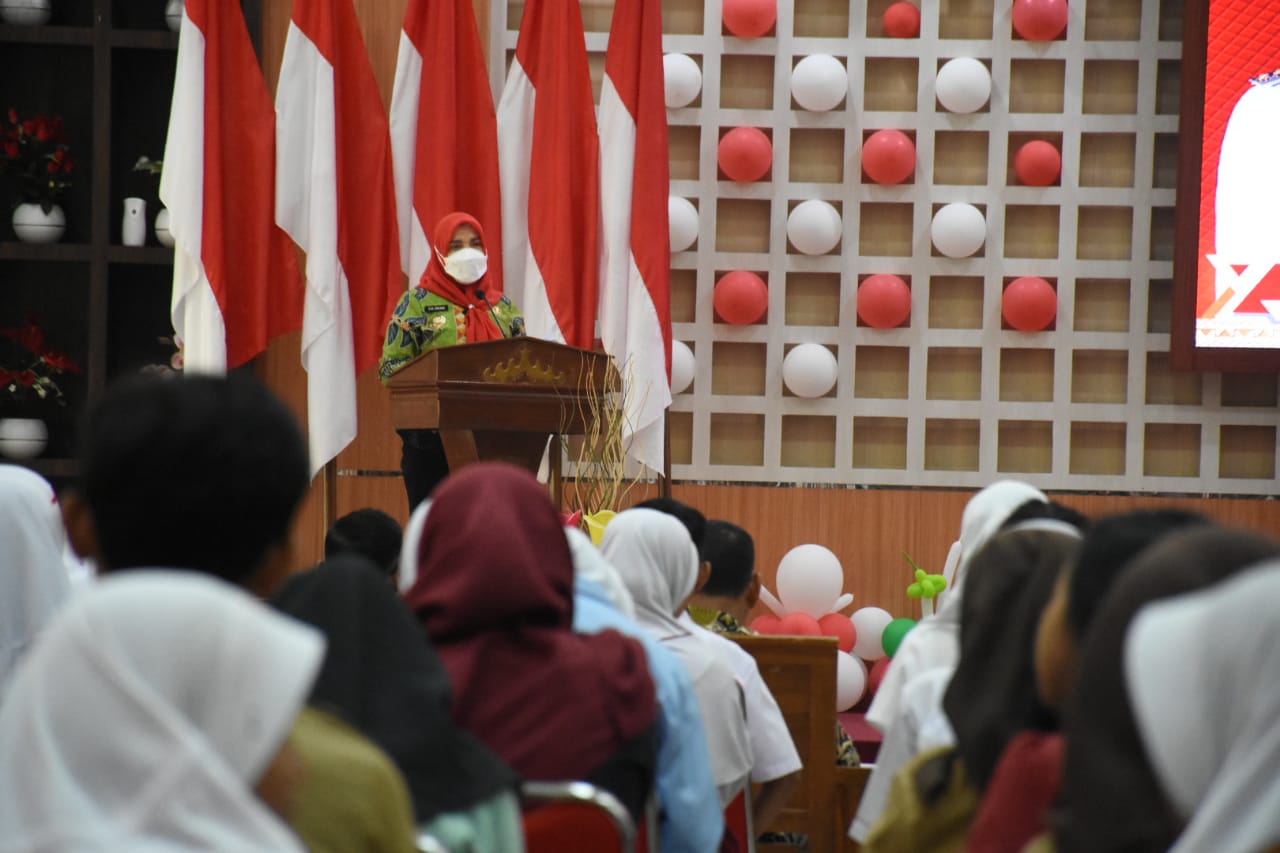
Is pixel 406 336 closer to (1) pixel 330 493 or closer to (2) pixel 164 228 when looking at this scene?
(1) pixel 330 493

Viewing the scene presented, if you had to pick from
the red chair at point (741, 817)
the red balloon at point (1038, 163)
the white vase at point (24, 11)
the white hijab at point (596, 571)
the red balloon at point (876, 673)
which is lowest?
the red balloon at point (876, 673)

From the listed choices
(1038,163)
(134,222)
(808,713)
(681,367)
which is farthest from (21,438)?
(1038,163)

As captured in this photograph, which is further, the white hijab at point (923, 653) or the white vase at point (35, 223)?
the white vase at point (35, 223)

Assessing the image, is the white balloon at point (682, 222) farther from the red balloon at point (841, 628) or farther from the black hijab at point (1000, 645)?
the black hijab at point (1000, 645)

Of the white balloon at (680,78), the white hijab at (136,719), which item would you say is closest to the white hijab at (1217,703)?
the white hijab at (136,719)

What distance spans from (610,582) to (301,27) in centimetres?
422

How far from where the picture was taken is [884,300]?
645 centimetres

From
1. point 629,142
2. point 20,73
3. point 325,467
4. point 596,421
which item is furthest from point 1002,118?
point 20,73

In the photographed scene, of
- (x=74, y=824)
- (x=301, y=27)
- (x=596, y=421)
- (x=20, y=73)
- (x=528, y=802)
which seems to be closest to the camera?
(x=74, y=824)

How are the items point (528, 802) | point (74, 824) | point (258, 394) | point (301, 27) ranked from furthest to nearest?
point (301, 27), point (528, 802), point (258, 394), point (74, 824)

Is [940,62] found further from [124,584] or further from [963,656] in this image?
[124,584]

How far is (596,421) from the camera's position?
4648mm

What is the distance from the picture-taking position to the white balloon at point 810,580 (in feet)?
19.3

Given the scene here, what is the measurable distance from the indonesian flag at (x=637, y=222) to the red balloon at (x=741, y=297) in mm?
506
